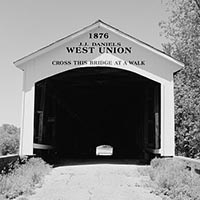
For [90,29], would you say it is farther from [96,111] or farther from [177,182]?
[96,111]

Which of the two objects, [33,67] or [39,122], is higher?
[33,67]

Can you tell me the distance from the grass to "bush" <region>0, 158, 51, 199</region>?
2.66 meters

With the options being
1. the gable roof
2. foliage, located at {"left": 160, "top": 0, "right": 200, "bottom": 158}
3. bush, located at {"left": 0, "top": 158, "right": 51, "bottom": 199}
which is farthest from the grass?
foliage, located at {"left": 160, "top": 0, "right": 200, "bottom": 158}

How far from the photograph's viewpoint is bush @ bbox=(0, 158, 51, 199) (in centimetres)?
680

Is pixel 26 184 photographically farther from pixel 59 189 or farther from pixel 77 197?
pixel 77 197

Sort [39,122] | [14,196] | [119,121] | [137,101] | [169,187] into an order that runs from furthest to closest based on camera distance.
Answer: [119,121] < [137,101] < [39,122] < [169,187] < [14,196]

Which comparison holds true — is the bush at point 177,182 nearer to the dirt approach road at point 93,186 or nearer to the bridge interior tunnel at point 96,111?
the dirt approach road at point 93,186

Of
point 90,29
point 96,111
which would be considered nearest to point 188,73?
point 96,111

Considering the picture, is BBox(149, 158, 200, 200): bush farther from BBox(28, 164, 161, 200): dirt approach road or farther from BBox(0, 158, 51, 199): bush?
BBox(0, 158, 51, 199): bush

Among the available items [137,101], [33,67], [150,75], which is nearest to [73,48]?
[33,67]

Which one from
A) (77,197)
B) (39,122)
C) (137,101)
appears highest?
(137,101)

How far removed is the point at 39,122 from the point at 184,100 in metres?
12.3

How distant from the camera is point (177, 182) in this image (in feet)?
24.1

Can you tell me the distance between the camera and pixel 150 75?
472 inches
